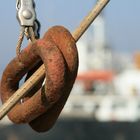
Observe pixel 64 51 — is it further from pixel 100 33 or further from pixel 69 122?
pixel 100 33

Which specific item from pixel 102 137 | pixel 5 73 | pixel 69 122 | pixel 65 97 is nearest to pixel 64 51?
pixel 65 97

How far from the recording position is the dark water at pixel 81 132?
8.73m

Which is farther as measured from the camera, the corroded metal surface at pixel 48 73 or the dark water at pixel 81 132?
the dark water at pixel 81 132

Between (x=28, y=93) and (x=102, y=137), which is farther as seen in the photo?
(x=102, y=137)

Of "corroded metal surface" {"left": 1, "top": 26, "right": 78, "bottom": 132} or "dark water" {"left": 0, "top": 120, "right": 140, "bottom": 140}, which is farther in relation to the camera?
"dark water" {"left": 0, "top": 120, "right": 140, "bottom": 140}

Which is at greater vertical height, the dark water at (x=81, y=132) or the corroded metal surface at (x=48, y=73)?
the dark water at (x=81, y=132)

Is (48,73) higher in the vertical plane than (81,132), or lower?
lower

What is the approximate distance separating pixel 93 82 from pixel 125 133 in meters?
18.0

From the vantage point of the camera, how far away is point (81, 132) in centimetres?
909

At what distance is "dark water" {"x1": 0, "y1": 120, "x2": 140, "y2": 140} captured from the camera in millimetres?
8727

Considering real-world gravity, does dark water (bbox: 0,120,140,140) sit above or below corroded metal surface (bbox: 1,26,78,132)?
above

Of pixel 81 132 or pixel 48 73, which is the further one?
pixel 81 132

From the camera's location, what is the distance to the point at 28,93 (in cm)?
220

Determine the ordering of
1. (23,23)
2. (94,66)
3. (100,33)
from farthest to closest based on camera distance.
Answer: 1. (100,33)
2. (94,66)
3. (23,23)
